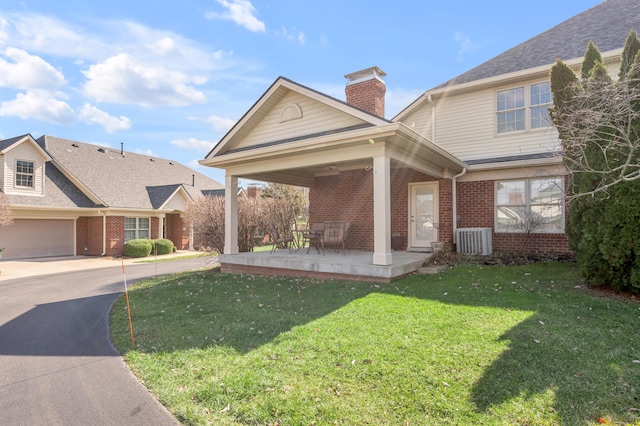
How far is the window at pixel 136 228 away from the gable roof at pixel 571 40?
18.0m

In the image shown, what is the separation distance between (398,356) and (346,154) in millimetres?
5331

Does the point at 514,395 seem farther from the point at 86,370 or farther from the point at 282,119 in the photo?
the point at 282,119

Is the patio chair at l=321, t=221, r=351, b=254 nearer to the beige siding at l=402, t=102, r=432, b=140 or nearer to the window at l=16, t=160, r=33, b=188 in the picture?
the beige siding at l=402, t=102, r=432, b=140

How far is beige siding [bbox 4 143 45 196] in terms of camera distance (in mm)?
16781

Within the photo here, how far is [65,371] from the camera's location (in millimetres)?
4148

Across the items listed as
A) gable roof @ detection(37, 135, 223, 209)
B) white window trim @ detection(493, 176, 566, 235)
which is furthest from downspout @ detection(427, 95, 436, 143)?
gable roof @ detection(37, 135, 223, 209)

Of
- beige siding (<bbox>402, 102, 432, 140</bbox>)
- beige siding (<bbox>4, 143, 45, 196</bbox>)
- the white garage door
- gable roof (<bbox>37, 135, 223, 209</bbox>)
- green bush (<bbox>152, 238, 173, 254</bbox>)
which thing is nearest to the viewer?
beige siding (<bbox>402, 102, 432, 140</bbox>)

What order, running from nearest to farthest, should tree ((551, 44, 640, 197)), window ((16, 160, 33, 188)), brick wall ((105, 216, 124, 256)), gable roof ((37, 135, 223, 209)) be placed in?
tree ((551, 44, 640, 197)) < window ((16, 160, 33, 188)) < brick wall ((105, 216, 124, 256)) < gable roof ((37, 135, 223, 209))

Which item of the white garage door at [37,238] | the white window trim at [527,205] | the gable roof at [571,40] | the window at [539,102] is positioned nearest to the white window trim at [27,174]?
the white garage door at [37,238]

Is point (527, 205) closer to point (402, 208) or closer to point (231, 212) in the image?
point (402, 208)

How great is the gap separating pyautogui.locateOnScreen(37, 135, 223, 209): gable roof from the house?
40.8 ft

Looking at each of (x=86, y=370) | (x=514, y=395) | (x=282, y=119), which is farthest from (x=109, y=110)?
(x=514, y=395)

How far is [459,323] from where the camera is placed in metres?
4.78

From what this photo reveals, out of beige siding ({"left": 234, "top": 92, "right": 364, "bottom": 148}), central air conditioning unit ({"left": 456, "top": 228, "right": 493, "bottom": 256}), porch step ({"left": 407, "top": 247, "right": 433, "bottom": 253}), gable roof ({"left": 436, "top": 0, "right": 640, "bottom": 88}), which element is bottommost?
porch step ({"left": 407, "top": 247, "right": 433, "bottom": 253})
